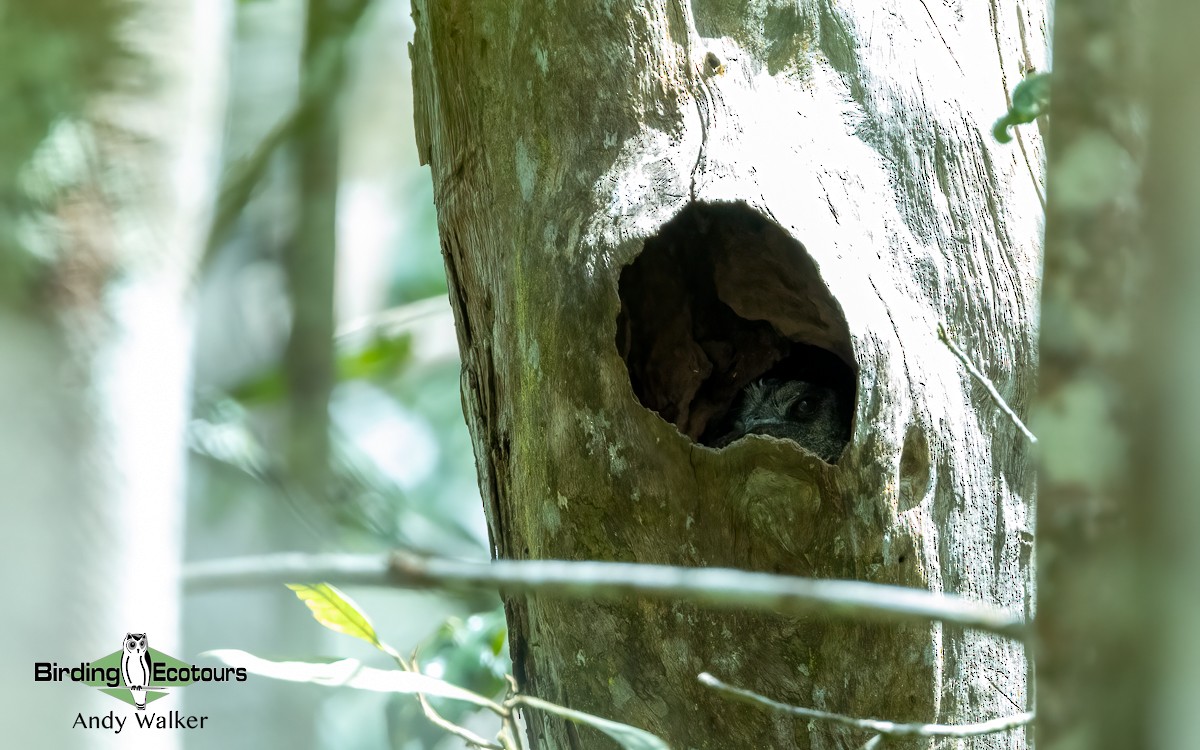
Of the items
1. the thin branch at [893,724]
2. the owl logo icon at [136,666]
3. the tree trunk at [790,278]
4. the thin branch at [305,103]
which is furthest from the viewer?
the thin branch at [305,103]

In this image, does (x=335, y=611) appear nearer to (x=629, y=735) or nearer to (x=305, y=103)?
(x=629, y=735)

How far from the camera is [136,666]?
1184 mm

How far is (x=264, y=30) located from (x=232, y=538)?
2.20 m

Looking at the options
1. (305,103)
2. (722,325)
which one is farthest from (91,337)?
(305,103)

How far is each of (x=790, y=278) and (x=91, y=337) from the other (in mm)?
1494

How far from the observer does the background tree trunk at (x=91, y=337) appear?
96 cm

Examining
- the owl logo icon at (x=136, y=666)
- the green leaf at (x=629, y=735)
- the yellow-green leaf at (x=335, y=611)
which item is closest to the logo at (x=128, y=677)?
the owl logo icon at (x=136, y=666)

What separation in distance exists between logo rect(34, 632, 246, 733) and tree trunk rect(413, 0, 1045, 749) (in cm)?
79

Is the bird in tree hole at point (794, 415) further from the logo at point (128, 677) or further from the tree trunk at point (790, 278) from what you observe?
the logo at point (128, 677)

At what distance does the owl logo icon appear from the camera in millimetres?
1109

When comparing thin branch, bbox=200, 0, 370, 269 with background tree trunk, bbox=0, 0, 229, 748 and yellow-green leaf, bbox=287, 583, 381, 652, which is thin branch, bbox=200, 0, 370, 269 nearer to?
yellow-green leaf, bbox=287, 583, 381, 652

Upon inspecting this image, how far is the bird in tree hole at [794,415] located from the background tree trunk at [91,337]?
1532 mm

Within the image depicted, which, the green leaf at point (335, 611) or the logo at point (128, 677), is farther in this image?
the green leaf at point (335, 611)

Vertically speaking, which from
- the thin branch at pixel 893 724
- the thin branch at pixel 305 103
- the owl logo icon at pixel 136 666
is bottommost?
the thin branch at pixel 893 724
